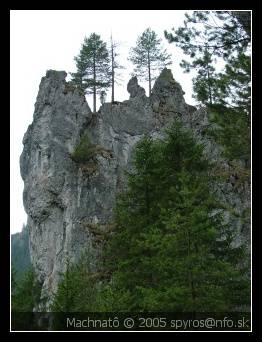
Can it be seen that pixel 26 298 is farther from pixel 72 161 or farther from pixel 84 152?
pixel 72 161

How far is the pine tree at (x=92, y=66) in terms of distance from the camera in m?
51.2

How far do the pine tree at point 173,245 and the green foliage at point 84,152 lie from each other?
744 inches

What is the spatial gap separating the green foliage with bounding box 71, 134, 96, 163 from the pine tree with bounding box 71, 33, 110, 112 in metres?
11.8

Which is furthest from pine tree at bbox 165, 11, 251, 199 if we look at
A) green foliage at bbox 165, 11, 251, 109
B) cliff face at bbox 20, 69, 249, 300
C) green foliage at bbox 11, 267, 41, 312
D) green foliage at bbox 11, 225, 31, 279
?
green foliage at bbox 11, 225, 31, 279

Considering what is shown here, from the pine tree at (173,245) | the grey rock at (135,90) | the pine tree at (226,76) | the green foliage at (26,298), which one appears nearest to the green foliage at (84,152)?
the grey rock at (135,90)

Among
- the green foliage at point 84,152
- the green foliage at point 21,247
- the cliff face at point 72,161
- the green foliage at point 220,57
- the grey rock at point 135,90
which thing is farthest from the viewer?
the green foliage at point 21,247

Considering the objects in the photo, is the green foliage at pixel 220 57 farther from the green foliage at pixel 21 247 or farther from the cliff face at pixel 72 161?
the green foliage at pixel 21 247

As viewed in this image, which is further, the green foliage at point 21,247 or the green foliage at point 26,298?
the green foliage at point 21,247

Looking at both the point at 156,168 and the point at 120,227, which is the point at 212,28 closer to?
the point at 156,168

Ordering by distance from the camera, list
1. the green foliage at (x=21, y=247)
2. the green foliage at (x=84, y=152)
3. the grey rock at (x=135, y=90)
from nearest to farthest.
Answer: the green foliage at (x=84, y=152) < the grey rock at (x=135, y=90) < the green foliage at (x=21, y=247)

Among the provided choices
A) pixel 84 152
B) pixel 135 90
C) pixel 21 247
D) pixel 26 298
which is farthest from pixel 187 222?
pixel 21 247

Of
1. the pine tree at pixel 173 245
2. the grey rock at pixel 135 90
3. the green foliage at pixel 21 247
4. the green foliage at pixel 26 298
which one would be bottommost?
the green foliage at pixel 21 247

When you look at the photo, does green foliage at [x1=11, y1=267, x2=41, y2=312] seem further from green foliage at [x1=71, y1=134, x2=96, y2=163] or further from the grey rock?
the grey rock

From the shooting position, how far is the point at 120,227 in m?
21.2
